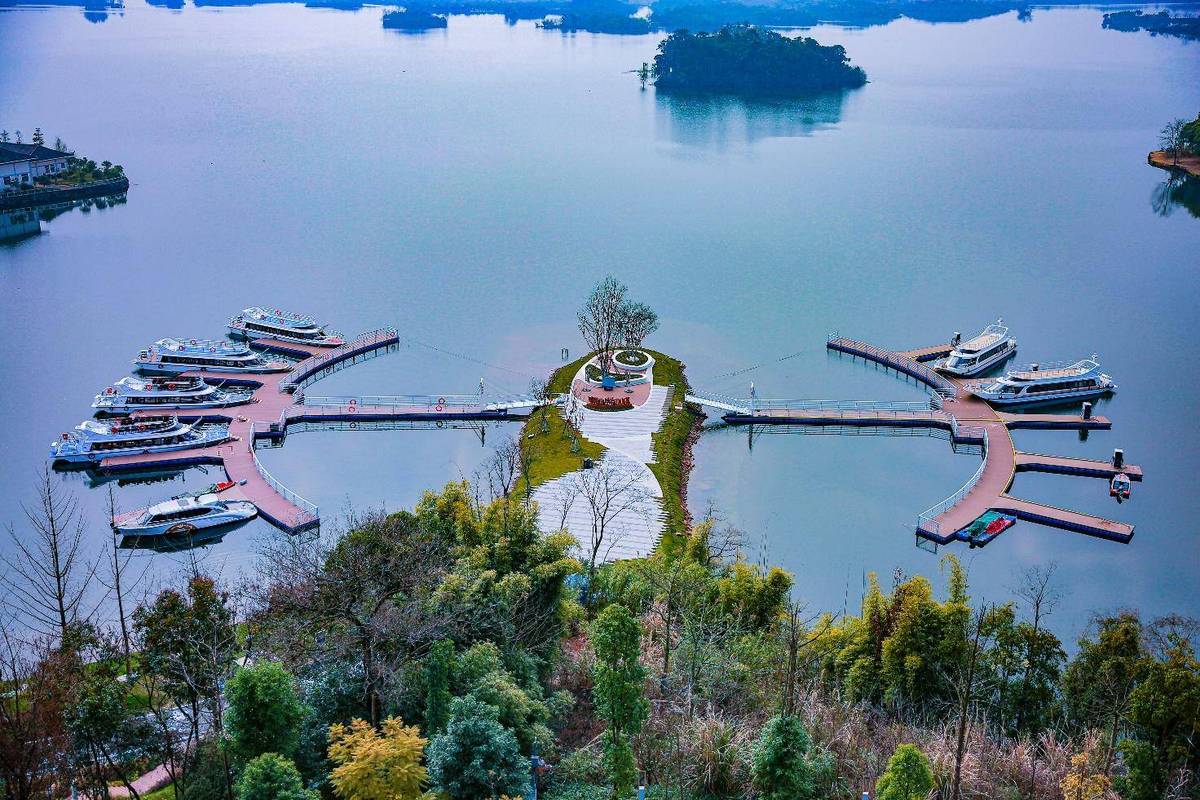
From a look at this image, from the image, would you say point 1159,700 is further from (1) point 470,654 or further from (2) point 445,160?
(2) point 445,160

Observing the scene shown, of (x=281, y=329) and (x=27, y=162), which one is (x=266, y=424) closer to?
(x=281, y=329)

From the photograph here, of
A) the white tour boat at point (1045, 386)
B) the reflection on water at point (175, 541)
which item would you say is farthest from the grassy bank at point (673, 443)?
the reflection on water at point (175, 541)

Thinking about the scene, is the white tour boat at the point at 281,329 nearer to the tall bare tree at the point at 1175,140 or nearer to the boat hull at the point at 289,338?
the boat hull at the point at 289,338

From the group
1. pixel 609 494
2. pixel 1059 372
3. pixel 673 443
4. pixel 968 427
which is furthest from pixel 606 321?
pixel 1059 372

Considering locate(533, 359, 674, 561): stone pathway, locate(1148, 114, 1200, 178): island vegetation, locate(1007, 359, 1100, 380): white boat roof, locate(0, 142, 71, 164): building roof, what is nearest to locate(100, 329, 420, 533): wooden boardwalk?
locate(533, 359, 674, 561): stone pathway

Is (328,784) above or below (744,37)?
below

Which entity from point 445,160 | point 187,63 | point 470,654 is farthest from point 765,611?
point 187,63
